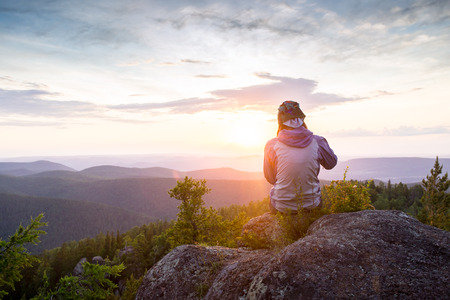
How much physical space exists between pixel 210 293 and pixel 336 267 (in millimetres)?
2843

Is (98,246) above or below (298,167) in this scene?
below

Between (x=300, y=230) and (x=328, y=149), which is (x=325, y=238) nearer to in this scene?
(x=300, y=230)

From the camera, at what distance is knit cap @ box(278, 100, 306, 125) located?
7.94 m

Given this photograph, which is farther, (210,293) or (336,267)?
(210,293)

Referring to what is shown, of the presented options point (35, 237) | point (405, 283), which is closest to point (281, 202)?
point (405, 283)

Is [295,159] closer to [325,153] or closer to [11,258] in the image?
[325,153]

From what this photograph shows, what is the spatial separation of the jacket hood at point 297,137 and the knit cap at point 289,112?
466 millimetres

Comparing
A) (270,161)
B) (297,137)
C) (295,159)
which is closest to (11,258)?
(270,161)

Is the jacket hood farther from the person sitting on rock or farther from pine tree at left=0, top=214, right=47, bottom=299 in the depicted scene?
pine tree at left=0, top=214, right=47, bottom=299

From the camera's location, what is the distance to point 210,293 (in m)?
5.75

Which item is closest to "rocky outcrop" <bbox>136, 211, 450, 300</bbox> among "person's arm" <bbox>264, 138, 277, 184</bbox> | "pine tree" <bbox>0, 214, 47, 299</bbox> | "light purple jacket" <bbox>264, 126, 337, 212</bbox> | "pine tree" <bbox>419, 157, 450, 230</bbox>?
"light purple jacket" <bbox>264, 126, 337, 212</bbox>

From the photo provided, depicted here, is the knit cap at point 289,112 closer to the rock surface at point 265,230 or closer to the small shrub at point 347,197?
the small shrub at point 347,197

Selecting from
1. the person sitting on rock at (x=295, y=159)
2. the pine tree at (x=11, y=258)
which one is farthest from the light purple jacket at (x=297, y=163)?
the pine tree at (x=11, y=258)

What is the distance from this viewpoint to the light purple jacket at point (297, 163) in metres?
7.54
